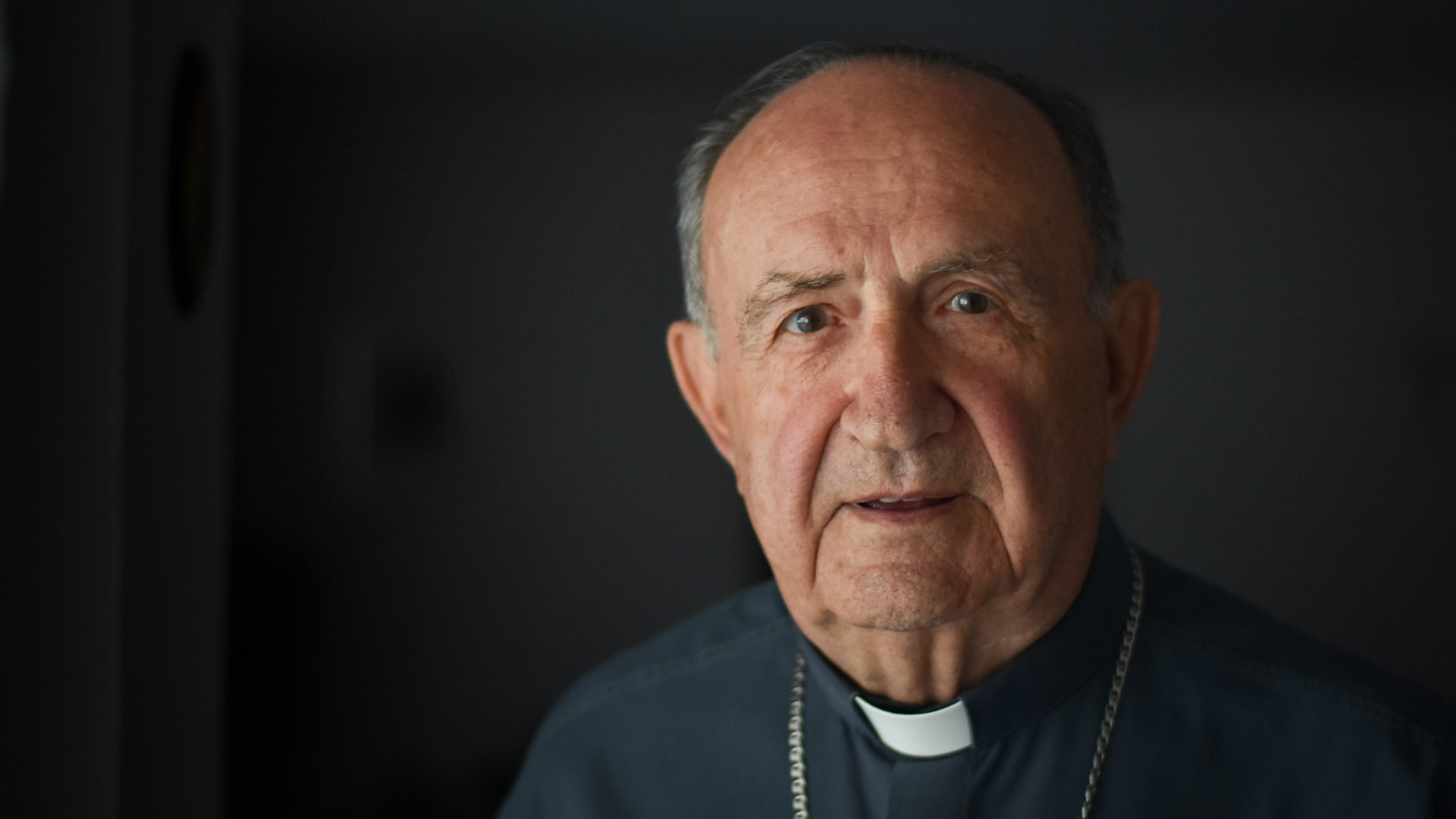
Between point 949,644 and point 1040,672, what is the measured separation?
10 cm

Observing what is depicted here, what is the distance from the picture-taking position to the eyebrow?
1.04 m

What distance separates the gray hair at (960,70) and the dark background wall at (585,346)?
4.92ft

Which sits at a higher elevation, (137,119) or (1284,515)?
(137,119)

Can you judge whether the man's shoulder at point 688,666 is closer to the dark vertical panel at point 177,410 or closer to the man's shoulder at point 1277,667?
the man's shoulder at point 1277,667

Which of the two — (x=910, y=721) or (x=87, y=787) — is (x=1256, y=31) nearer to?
(x=910, y=721)

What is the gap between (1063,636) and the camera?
1146 mm

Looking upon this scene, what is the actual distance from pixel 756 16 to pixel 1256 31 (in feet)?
4.35

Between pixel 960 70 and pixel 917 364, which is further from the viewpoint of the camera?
pixel 960 70

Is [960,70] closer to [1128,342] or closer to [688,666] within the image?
[1128,342]

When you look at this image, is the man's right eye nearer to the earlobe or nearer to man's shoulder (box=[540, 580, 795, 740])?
the earlobe

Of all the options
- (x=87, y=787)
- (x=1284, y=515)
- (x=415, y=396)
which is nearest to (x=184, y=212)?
Result: (x=87, y=787)

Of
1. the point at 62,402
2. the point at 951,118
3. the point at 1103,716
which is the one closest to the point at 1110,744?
the point at 1103,716

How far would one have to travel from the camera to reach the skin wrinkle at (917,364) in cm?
102

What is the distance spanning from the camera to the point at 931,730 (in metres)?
1.12
